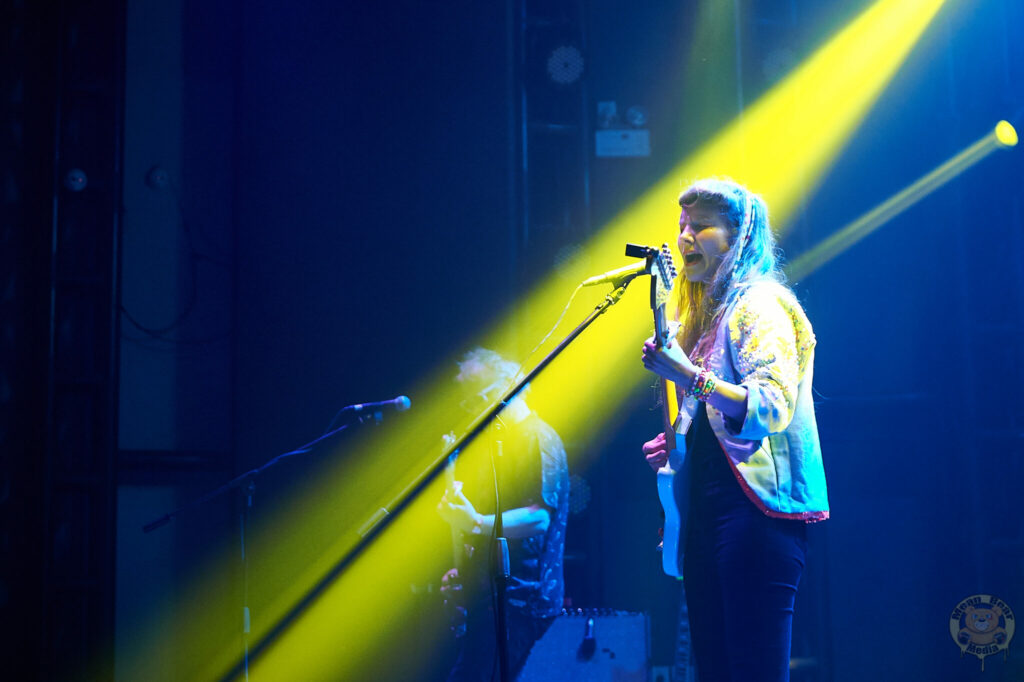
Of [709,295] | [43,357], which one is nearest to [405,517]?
[43,357]

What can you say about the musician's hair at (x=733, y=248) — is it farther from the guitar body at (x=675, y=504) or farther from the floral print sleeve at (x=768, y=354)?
the guitar body at (x=675, y=504)

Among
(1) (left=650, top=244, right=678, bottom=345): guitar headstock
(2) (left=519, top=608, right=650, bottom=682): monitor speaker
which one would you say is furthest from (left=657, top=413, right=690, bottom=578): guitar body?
(2) (left=519, top=608, right=650, bottom=682): monitor speaker

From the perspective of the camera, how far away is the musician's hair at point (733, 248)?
2010mm

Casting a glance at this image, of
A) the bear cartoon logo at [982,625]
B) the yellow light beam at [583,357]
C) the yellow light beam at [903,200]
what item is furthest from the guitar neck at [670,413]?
the bear cartoon logo at [982,625]

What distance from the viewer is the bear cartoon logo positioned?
402cm

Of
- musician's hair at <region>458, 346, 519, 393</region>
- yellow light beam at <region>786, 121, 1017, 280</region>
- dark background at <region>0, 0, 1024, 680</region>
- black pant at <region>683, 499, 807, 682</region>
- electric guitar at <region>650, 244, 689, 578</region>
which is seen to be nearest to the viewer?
black pant at <region>683, 499, 807, 682</region>

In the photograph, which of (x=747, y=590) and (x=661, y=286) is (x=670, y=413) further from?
(x=747, y=590)

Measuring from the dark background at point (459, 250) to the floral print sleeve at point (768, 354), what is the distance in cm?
215

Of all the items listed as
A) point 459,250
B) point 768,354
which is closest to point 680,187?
point 459,250

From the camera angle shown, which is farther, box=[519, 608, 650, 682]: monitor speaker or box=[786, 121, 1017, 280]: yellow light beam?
box=[786, 121, 1017, 280]: yellow light beam

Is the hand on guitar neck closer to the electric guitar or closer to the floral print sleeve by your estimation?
the electric guitar

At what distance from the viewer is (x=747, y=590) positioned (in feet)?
5.79

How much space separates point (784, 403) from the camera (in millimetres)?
1792

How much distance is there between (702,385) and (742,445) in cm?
16
